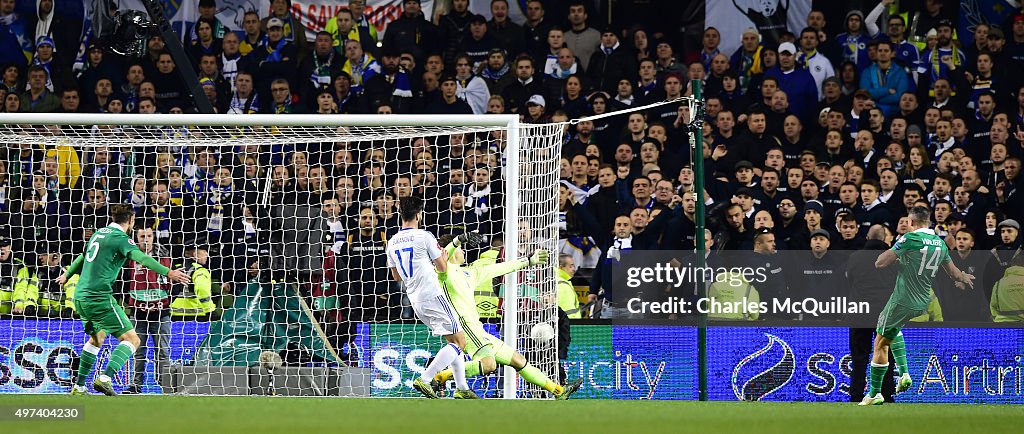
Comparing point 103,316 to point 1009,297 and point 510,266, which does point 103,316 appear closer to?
point 510,266

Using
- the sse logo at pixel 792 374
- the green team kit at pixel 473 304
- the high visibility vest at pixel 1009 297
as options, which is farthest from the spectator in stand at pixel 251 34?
the high visibility vest at pixel 1009 297

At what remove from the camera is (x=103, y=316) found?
10.5m

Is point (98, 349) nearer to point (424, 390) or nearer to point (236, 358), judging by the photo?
point (236, 358)

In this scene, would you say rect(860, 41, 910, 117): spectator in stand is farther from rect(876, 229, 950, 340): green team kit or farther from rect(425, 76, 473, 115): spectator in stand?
rect(425, 76, 473, 115): spectator in stand

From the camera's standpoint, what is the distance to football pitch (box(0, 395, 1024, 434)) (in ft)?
25.0

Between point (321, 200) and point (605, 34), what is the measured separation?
4.45 m

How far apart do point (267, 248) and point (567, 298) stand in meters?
2.91

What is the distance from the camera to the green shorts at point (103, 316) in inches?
414

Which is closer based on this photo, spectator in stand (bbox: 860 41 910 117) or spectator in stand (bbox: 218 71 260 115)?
spectator in stand (bbox: 860 41 910 117)

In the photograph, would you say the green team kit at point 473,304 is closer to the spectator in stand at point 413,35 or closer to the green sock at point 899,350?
the green sock at point 899,350

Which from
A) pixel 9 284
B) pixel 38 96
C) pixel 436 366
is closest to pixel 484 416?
pixel 436 366

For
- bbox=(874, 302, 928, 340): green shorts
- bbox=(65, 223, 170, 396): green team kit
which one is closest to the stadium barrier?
bbox=(874, 302, 928, 340): green shorts

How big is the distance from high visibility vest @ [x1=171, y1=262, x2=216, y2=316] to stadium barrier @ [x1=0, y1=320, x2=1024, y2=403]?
0.58ft

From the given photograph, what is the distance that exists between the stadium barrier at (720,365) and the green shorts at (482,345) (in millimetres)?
1445
